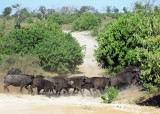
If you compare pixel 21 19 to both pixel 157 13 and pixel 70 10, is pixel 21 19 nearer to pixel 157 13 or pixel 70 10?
pixel 157 13

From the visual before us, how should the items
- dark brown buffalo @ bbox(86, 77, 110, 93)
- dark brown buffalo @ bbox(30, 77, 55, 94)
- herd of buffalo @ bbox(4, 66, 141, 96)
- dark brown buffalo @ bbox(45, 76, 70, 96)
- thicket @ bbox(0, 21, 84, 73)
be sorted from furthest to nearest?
thicket @ bbox(0, 21, 84, 73) < dark brown buffalo @ bbox(86, 77, 110, 93) < dark brown buffalo @ bbox(45, 76, 70, 96) < herd of buffalo @ bbox(4, 66, 141, 96) < dark brown buffalo @ bbox(30, 77, 55, 94)

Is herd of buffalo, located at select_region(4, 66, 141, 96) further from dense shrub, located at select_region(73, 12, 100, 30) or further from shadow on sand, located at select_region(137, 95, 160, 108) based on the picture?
dense shrub, located at select_region(73, 12, 100, 30)

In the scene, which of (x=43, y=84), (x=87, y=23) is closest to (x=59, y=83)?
(x=43, y=84)

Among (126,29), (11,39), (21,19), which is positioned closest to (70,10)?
(21,19)

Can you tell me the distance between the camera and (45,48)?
1190 inches

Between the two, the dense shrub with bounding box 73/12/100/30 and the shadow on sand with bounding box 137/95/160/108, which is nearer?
the shadow on sand with bounding box 137/95/160/108

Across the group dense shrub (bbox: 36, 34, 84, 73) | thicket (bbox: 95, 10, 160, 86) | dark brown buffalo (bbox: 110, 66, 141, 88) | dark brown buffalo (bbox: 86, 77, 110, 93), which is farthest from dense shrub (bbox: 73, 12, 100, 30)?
dark brown buffalo (bbox: 86, 77, 110, 93)

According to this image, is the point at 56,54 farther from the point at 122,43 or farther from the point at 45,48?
the point at 122,43

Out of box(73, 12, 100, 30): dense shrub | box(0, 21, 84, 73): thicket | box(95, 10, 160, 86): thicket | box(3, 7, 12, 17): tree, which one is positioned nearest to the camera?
box(95, 10, 160, 86): thicket

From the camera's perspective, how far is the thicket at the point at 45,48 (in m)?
30.3

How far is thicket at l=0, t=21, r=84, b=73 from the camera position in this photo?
30312 mm

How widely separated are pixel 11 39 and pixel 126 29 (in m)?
15.4

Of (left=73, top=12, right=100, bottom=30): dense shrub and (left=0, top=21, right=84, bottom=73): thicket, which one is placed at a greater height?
(left=73, top=12, right=100, bottom=30): dense shrub

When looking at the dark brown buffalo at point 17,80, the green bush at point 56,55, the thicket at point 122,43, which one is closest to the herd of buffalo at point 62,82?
the dark brown buffalo at point 17,80
